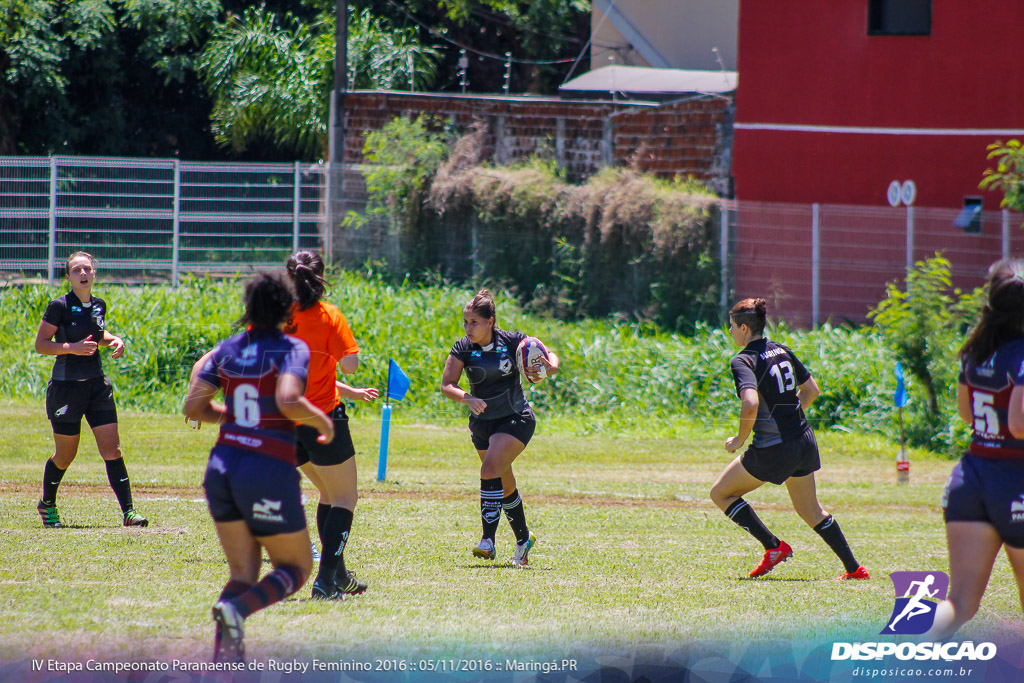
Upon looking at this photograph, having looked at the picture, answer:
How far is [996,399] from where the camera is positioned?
206 inches

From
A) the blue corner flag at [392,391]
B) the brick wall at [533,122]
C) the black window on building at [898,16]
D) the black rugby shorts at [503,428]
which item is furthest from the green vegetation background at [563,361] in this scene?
the black rugby shorts at [503,428]

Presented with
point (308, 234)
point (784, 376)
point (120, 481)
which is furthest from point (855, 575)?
point (308, 234)

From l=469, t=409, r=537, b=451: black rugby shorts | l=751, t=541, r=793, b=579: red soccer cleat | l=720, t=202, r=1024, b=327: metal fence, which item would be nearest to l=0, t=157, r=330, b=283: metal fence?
l=720, t=202, r=1024, b=327: metal fence

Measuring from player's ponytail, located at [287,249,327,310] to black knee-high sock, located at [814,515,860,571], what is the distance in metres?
3.73

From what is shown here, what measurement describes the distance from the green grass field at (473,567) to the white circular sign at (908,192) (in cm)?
688

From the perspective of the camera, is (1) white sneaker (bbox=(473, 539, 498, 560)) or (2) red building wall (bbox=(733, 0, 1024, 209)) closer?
(1) white sneaker (bbox=(473, 539, 498, 560))

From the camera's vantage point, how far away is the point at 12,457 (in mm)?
12797

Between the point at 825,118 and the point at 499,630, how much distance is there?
16630 millimetres

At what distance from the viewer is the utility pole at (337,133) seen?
21938 mm

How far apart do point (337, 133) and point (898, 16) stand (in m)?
11.2

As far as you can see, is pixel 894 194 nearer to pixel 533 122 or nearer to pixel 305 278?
pixel 533 122

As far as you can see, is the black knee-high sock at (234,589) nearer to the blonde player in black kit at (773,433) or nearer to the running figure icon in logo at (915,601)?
the running figure icon in logo at (915,601)

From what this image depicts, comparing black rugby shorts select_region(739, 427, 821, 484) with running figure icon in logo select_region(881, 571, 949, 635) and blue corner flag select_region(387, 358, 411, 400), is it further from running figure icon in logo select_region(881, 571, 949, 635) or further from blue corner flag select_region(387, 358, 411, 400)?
blue corner flag select_region(387, 358, 411, 400)

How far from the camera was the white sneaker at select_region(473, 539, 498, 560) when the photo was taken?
8031 millimetres
